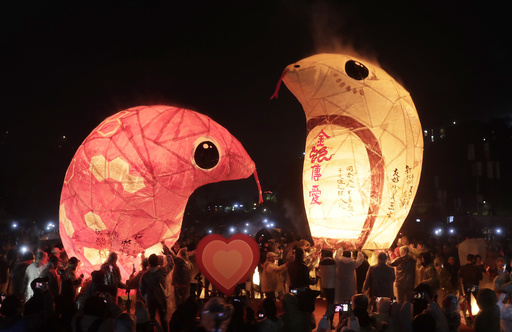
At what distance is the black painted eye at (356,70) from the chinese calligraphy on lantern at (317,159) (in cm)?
182

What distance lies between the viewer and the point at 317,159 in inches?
532

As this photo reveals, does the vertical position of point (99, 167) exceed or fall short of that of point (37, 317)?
it exceeds it

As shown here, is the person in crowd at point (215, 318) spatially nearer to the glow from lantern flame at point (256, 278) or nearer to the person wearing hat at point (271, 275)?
the person wearing hat at point (271, 275)

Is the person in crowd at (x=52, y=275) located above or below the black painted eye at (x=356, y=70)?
below

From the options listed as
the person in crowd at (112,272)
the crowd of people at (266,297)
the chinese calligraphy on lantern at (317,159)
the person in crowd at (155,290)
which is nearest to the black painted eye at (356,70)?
the chinese calligraphy on lantern at (317,159)

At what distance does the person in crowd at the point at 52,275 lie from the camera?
796 cm

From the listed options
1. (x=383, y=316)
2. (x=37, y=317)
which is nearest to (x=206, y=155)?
(x=383, y=316)

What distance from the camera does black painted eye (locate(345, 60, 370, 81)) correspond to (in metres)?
13.6

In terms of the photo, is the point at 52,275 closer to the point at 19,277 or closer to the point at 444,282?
the point at 19,277

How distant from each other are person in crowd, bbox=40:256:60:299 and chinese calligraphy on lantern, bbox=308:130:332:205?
711 cm

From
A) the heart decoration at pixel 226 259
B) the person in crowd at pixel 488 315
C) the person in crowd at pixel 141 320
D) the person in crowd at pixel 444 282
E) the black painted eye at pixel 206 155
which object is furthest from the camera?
the black painted eye at pixel 206 155

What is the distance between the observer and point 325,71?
44.5ft

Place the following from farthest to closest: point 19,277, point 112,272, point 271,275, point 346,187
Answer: point 346,187 < point 271,275 < point 19,277 < point 112,272

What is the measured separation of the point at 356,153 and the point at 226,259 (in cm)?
547
